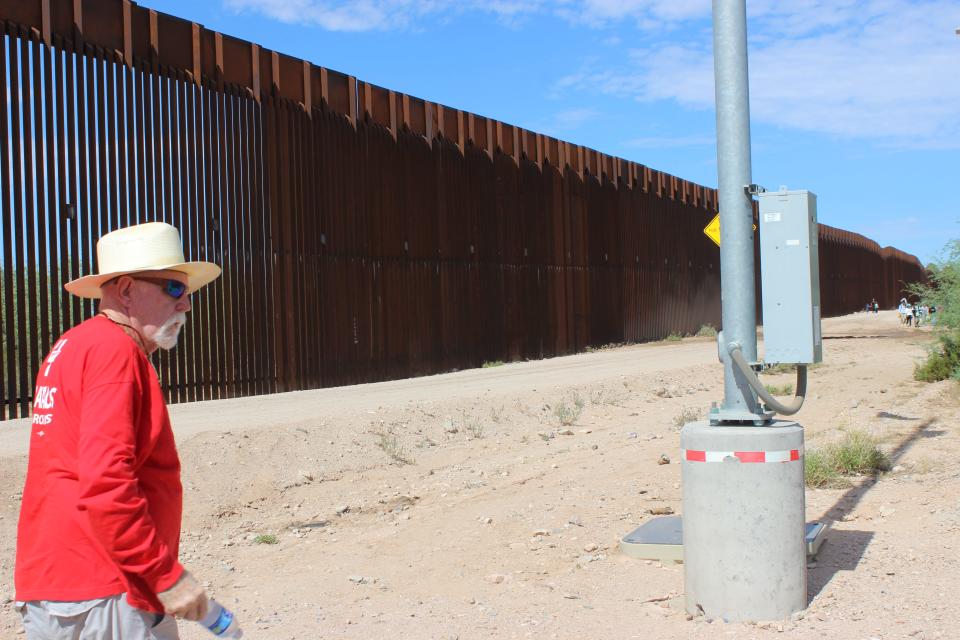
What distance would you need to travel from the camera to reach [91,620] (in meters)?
2.59

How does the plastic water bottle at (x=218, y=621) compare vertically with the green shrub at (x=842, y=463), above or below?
above

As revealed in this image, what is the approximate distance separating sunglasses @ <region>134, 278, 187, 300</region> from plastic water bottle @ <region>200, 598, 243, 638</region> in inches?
34.5

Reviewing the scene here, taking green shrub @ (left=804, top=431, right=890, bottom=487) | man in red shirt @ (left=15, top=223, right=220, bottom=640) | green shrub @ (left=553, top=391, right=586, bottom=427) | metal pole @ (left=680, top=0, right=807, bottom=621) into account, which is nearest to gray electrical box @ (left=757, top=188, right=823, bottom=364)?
metal pole @ (left=680, top=0, right=807, bottom=621)

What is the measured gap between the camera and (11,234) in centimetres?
1201

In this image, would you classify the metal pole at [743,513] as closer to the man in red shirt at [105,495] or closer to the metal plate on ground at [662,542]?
the metal plate on ground at [662,542]

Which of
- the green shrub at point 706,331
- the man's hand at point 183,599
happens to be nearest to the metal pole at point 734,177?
the man's hand at point 183,599

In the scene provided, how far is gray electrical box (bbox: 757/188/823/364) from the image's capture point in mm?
5469

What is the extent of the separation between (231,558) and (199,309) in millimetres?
7695

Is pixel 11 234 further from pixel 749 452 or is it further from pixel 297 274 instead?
pixel 749 452

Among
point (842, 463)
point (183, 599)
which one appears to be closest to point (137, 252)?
point (183, 599)

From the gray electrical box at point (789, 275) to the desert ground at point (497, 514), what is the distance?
4.66 ft

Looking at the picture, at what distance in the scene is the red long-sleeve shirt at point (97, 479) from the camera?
8.16 ft

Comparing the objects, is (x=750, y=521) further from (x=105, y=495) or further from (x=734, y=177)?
(x=105, y=495)

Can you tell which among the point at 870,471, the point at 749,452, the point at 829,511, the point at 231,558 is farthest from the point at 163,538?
the point at 870,471
